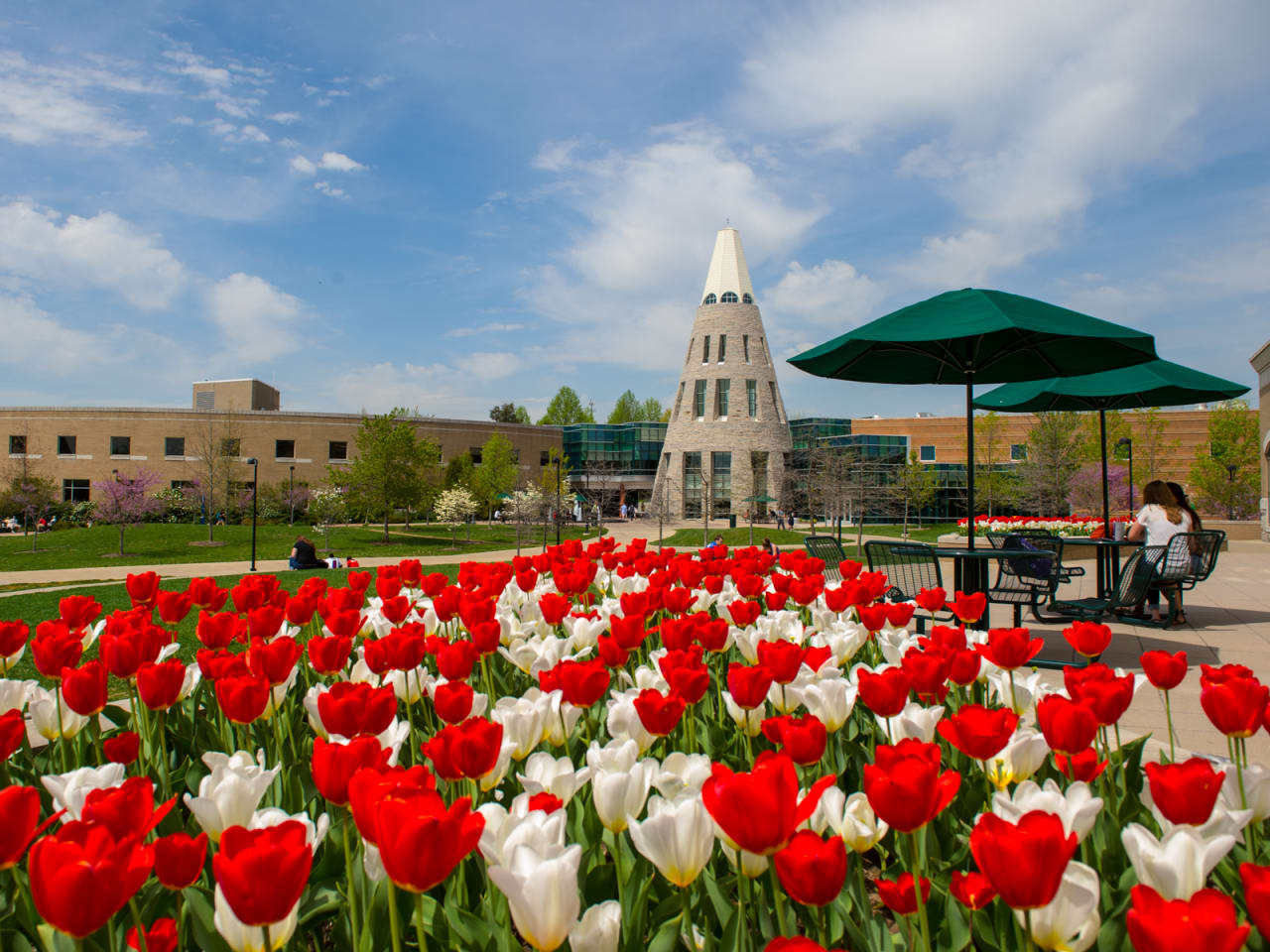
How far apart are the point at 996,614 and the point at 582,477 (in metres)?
58.7

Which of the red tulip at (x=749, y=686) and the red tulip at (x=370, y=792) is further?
the red tulip at (x=749, y=686)

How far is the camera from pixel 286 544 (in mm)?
30016

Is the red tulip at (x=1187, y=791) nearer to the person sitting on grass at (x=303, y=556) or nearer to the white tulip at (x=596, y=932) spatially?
the white tulip at (x=596, y=932)

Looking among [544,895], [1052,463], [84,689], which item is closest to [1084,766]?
[544,895]

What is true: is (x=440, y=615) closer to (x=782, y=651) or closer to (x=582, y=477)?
(x=782, y=651)

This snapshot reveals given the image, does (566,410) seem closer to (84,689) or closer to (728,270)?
(728,270)

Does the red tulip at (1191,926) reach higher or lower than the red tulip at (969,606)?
higher

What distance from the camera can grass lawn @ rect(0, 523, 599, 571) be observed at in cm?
2425

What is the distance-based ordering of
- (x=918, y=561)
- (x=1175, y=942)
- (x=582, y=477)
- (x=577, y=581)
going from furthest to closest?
1. (x=582, y=477)
2. (x=918, y=561)
3. (x=577, y=581)
4. (x=1175, y=942)

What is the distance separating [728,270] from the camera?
5319cm

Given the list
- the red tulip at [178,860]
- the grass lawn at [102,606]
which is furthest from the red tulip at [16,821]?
the grass lawn at [102,606]

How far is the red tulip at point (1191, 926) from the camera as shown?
2.97 feet

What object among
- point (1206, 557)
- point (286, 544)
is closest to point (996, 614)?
point (1206, 557)

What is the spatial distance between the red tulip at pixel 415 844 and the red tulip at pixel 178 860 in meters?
0.52
